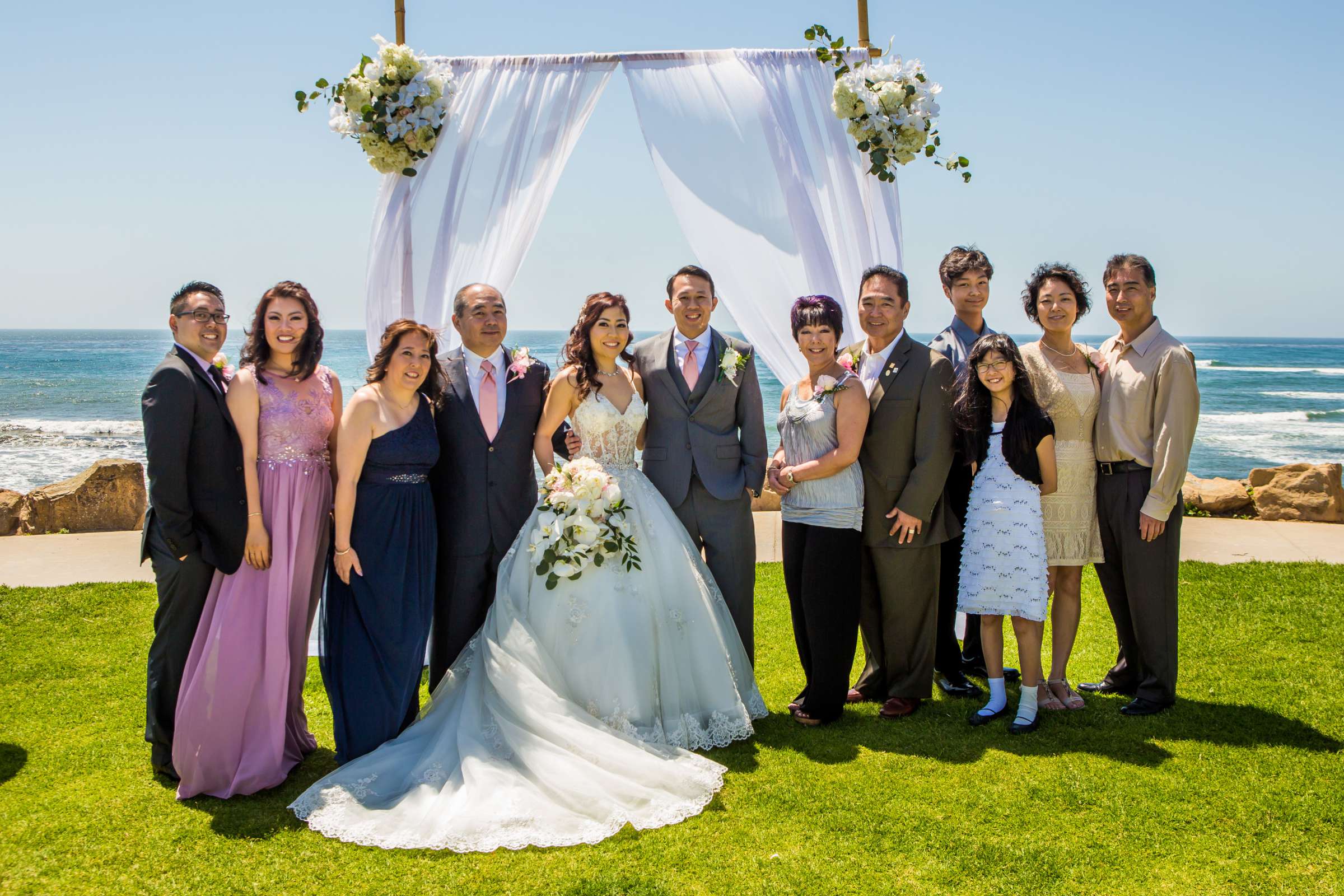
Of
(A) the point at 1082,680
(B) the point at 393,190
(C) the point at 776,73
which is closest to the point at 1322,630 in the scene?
(A) the point at 1082,680

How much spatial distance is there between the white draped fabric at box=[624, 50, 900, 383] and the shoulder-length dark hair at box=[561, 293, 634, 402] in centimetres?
105

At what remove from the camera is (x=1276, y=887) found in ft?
Result: 9.28

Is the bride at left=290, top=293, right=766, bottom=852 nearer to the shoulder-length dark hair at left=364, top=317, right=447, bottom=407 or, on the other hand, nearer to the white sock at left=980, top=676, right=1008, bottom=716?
the shoulder-length dark hair at left=364, top=317, right=447, bottom=407

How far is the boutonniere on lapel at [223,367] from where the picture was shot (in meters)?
3.87

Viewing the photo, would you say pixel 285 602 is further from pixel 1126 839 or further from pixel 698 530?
pixel 1126 839

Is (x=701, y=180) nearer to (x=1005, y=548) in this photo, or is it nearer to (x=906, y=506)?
(x=906, y=506)

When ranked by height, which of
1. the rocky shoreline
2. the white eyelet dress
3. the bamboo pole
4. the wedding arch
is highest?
the bamboo pole

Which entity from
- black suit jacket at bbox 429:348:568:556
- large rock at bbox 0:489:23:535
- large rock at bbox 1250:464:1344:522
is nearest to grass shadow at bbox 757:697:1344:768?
black suit jacket at bbox 429:348:568:556

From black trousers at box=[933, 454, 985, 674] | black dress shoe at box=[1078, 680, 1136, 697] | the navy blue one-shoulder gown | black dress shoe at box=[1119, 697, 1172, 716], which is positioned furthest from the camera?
black trousers at box=[933, 454, 985, 674]

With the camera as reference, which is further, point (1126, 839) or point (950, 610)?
point (950, 610)

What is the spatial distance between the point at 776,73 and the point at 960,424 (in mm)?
2251

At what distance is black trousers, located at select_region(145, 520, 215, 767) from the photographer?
12.0ft

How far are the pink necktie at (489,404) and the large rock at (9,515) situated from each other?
21.6 feet

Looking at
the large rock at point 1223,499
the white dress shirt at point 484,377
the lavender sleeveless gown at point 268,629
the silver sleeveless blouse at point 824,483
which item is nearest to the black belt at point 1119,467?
the silver sleeveless blouse at point 824,483
